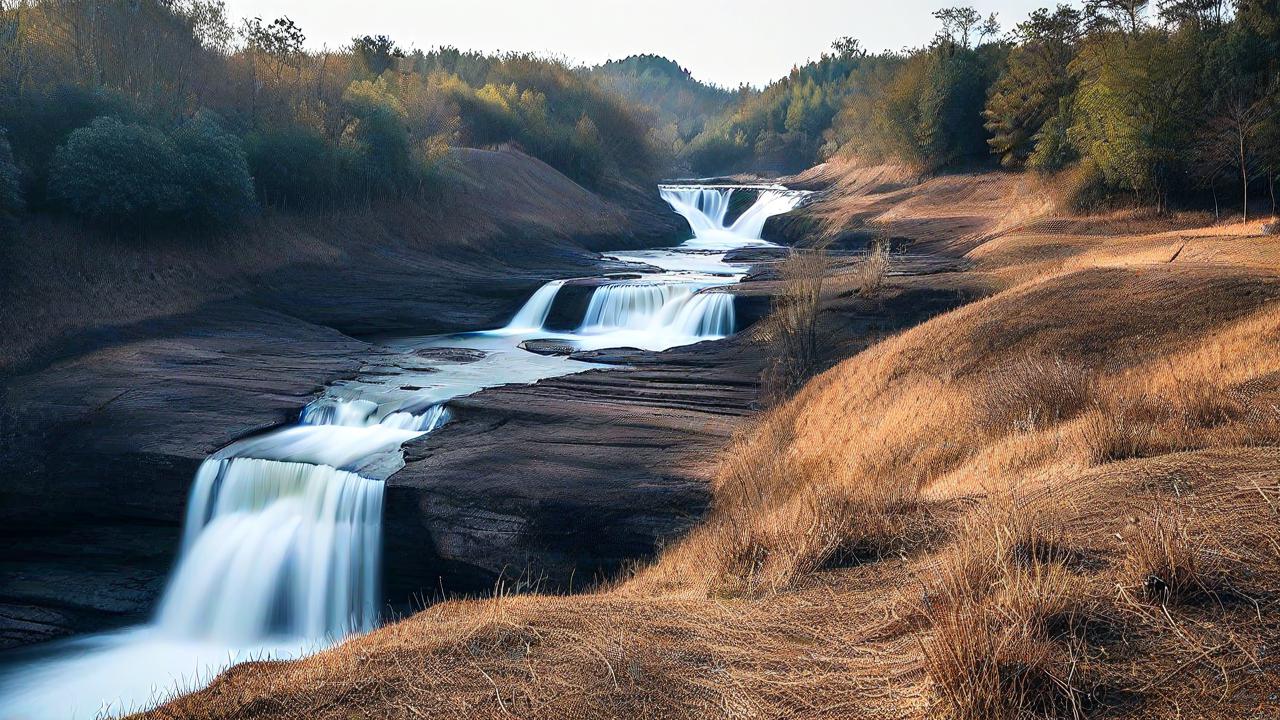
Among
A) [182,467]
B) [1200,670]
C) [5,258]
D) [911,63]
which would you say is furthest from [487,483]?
[911,63]

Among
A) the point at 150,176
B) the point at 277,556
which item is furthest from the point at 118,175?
the point at 277,556

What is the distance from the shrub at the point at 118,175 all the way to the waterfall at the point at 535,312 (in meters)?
9.91

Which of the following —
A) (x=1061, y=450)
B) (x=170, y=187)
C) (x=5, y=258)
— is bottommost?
(x=1061, y=450)

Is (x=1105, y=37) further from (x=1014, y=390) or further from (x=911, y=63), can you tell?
(x=1014, y=390)

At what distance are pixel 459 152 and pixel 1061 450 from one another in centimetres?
4112

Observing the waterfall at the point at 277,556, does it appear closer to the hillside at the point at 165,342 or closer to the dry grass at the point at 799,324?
the hillside at the point at 165,342

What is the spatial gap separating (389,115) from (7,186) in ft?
57.0

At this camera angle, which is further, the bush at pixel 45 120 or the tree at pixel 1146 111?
the tree at pixel 1146 111

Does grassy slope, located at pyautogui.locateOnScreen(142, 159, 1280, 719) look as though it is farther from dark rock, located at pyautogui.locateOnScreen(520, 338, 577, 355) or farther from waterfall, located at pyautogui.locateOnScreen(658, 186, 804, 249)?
waterfall, located at pyautogui.locateOnScreen(658, 186, 804, 249)

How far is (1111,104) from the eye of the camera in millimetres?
33719

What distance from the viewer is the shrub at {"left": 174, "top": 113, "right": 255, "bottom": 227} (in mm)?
25688

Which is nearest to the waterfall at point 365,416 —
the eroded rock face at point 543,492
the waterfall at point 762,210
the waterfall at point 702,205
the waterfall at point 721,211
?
the eroded rock face at point 543,492

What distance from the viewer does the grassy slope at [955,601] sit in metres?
4.13

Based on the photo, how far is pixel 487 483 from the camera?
12.8 m
